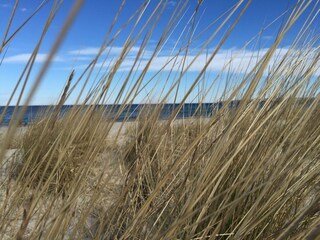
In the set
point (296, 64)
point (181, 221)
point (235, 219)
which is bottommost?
point (235, 219)

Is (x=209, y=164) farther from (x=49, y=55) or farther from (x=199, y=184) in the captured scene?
(x=49, y=55)

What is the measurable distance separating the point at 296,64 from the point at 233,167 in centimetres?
44

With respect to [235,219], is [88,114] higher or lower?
higher

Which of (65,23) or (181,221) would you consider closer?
(65,23)

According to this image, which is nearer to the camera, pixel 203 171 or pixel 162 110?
pixel 203 171

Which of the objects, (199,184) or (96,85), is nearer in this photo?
(199,184)

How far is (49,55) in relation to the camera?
16 cm

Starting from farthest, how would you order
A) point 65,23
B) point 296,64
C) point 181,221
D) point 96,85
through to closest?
point 296,64
point 96,85
point 181,221
point 65,23

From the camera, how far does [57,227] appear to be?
0.56 meters

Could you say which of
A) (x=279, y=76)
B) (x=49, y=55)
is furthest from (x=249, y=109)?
(x=49, y=55)

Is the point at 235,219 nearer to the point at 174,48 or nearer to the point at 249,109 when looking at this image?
the point at 249,109

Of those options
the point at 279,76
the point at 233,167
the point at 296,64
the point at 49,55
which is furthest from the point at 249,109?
the point at 49,55

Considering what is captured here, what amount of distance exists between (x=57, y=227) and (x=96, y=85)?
1.16ft

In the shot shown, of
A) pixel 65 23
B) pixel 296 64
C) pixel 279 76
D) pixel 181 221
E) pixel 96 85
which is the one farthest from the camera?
pixel 296 64
